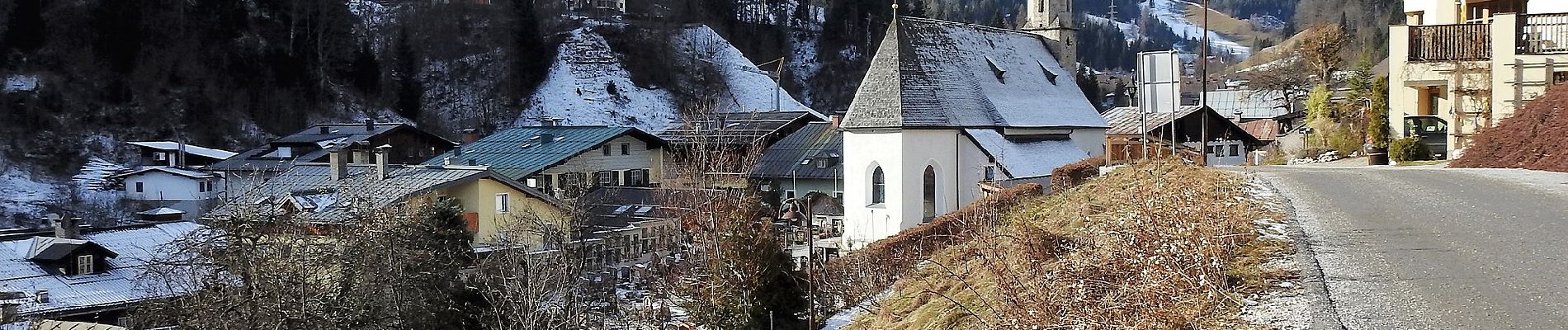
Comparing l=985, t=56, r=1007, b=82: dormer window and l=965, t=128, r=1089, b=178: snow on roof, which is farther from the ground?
l=985, t=56, r=1007, b=82: dormer window

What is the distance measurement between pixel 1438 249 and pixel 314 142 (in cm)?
4394

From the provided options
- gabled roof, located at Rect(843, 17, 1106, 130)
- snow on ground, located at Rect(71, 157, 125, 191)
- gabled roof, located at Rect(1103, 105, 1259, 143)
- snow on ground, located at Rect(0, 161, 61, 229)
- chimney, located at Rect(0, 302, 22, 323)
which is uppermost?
gabled roof, located at Rect(843, 17, 1106, 130)

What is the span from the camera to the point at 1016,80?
30.0 metres

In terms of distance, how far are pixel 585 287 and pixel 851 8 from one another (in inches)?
2362

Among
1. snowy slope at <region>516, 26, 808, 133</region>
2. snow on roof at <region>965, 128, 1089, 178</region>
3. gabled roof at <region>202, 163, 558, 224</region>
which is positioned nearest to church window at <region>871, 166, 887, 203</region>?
snow on roof at <region>965, 128, 1089, 178</region>

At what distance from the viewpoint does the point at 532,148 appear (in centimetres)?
4381

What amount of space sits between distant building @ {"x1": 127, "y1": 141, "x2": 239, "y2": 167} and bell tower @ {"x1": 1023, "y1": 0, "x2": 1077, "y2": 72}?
30.4 metres

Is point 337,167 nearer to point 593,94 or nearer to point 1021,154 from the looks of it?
point 1021,154

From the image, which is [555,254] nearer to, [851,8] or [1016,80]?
[1016,80]

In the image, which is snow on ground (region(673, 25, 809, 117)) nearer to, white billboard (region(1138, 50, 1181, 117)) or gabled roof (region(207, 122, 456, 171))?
gabled roof (region(207, 122, 456, 171))

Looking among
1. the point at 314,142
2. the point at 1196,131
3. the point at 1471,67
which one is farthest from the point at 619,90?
the point at 1471,67

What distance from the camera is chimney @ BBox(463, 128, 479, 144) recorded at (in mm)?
58766

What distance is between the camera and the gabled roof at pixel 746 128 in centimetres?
4338

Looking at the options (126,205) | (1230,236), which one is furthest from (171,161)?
(1230,236)
